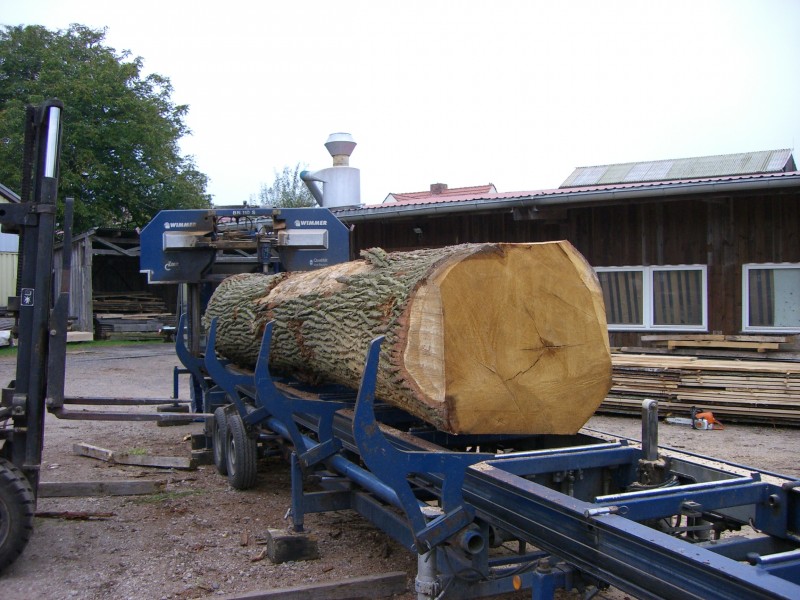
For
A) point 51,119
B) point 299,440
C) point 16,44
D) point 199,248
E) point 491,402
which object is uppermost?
point 16,44

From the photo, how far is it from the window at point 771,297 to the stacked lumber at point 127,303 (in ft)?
61.3

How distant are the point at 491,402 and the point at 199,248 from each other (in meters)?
4.84

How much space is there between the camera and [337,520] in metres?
5.64

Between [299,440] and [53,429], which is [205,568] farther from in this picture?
[53,429]

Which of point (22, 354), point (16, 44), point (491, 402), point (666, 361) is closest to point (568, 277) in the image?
point (491, 402)

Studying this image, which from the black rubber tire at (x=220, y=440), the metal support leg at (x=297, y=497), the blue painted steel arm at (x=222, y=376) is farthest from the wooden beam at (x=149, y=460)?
the metal support leg at (x=297, y=497)

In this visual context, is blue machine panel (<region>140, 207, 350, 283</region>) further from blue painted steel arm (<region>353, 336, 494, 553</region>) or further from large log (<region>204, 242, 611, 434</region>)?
blue painted steel arm (<region>353, 336, 494, 553</region>)

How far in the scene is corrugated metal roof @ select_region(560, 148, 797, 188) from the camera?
564 inches

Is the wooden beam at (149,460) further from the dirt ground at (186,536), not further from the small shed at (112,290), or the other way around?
the small shed at (112,290)

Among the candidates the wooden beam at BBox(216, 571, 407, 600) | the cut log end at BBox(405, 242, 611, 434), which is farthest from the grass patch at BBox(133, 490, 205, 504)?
the cut log end at BBox(405, 242, 611, 434)

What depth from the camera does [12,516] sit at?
4.47 metres

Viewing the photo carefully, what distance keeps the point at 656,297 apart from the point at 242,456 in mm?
7050

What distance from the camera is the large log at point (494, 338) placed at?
378 centimetres

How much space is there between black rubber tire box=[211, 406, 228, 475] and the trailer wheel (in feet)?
0.98
